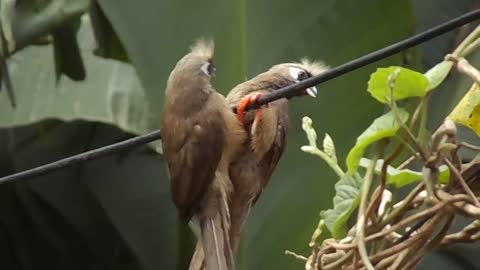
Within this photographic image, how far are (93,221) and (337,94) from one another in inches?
60.5

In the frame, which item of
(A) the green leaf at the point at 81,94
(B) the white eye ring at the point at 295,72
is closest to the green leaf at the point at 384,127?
(B) the white eye ring at the point at 295,72

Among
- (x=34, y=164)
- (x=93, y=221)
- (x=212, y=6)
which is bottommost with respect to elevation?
(x=93, y=221)

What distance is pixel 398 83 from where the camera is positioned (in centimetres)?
109

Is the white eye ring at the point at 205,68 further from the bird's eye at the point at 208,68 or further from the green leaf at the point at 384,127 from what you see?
the green leaf at the point at 384,127

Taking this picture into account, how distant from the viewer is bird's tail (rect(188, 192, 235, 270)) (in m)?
1.42

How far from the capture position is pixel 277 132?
5.16 ft

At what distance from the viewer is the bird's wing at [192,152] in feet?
4.82

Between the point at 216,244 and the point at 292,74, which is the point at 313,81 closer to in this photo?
the point at 216,244

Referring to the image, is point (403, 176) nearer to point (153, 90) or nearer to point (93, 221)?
point (153, 90)

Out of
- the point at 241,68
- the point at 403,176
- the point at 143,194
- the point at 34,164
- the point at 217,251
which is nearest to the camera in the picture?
the point at 403,176

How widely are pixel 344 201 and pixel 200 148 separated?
1.08ft

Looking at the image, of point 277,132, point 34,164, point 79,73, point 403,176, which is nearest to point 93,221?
point 34,164

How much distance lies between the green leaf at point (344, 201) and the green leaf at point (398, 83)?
0.11m

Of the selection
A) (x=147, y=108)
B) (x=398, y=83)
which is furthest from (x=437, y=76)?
(x=147, y=108)
